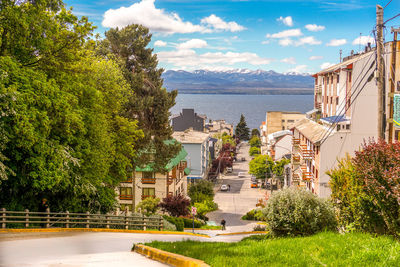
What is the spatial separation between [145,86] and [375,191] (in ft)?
84.3

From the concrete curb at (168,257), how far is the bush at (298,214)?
5175 millimetres

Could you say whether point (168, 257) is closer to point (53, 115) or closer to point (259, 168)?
point (53, 115)

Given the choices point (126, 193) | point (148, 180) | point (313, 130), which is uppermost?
point (313, 130)

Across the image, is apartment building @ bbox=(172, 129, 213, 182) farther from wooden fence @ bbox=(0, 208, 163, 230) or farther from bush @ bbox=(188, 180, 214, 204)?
wooden fence @ bbox=(0, 208, 163, 230)

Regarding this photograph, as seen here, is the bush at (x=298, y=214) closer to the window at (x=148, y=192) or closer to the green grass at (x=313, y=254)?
the green grass at (x=313, y=254)

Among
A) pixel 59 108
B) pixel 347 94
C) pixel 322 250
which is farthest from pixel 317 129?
pixel 322 250

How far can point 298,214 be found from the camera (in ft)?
49.1

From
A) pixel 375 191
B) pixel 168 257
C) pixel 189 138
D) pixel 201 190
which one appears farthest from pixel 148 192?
pixel 375 191

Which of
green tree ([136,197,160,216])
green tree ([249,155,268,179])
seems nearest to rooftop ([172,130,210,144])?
green tree ([249,155,268,179])

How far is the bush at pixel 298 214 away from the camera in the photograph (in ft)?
49.0

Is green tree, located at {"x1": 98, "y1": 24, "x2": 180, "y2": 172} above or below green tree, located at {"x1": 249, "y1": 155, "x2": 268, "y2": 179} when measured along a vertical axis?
above

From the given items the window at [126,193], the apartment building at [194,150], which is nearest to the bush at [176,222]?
the window at [126,193]

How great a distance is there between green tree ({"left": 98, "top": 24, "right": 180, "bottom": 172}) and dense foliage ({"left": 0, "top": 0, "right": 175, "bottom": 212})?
614cm

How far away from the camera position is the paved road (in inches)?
1840
